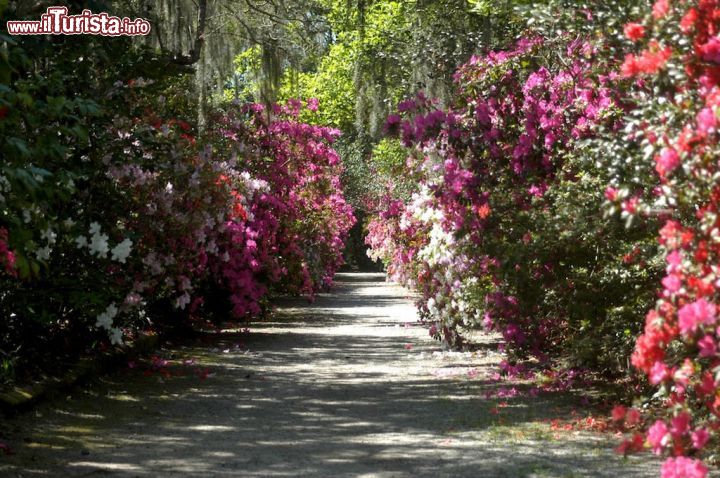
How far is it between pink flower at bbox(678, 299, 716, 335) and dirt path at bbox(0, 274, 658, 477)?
226cm

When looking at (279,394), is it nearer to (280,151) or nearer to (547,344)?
(547,344)

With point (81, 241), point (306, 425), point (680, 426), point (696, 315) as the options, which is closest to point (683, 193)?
point (696, 315)

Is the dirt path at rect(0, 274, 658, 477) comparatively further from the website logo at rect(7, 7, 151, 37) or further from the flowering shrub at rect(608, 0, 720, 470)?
the website logo at rect(7, 7, 151, 37)

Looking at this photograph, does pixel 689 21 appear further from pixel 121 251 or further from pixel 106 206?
pixel 106 206

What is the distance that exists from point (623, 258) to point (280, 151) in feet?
38.9

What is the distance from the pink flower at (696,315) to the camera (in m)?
4.03

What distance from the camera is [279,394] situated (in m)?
9.70

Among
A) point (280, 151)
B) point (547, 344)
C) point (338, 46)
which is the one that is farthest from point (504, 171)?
point (338, 46)

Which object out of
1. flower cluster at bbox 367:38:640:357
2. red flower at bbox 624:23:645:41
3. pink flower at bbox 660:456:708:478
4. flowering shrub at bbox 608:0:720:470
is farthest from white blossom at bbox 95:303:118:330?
pink flower at bbox 660:456:708:478

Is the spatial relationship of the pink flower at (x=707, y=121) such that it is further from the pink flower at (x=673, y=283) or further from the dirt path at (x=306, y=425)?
the dirt path at (x=306, y=425)

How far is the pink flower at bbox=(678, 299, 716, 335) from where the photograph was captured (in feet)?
13.2

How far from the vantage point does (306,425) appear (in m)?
8.02

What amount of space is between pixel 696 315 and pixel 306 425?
4471mm

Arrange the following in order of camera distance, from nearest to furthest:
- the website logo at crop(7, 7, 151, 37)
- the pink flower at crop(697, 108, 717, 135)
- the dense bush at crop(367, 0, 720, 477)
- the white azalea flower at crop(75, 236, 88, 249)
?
the pink flower at crop(697, 108, 717, 135)
the dense bush at crop(367, 0, 720, 477)
the website logo at crop(7, 7, 151, 37)
the white azalea flower at crop(75, 236, 88, 249)
